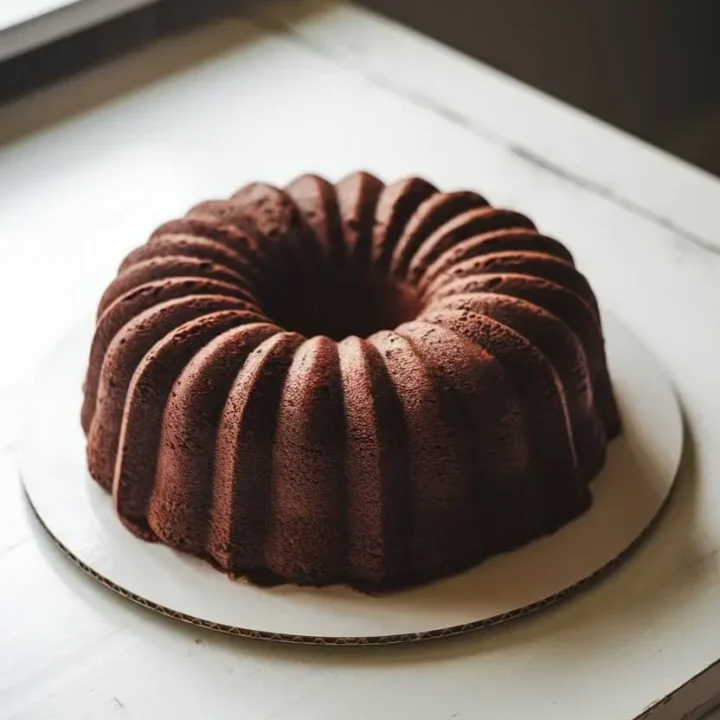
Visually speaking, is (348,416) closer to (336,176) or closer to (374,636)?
(374,636)

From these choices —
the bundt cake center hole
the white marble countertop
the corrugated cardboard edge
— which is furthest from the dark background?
the corrugated cardboard edge

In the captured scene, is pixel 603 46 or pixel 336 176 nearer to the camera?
pixel 336 176

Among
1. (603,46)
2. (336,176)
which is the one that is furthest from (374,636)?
(603,46)

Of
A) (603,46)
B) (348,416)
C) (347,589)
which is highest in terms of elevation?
(348,416)

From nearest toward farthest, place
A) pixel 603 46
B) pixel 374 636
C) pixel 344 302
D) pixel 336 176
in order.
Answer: pixel 374 636
pixel 344 302
pixel 336 176
pixel 603 46

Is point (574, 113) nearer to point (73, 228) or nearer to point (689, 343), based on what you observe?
point (689, 343)

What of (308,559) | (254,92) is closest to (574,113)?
(254,92)

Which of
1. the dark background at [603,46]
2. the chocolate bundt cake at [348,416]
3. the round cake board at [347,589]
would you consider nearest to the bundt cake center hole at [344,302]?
the chocolate bundt cake at [348,416]
